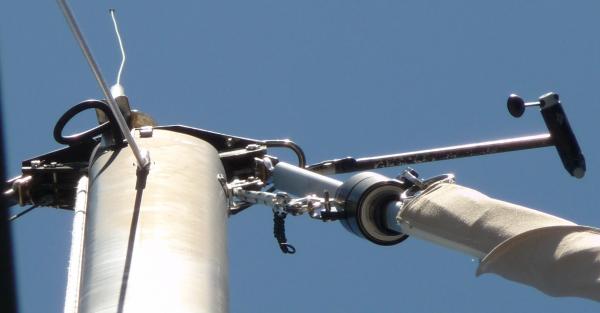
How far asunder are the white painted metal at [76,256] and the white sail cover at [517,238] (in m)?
1.55

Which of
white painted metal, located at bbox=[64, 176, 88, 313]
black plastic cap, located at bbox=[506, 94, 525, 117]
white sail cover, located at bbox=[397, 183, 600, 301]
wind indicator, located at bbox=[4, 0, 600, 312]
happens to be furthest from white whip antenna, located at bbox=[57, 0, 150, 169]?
black plastic cap, located at bbox=[506, 94, 525, 117]

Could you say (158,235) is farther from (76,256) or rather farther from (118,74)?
(118,74)

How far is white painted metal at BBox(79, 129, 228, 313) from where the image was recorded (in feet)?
10.8

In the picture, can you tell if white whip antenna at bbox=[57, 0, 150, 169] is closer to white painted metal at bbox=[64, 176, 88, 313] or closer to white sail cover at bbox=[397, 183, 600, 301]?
white painted metal at bbox=[64, 176, 88, 313]

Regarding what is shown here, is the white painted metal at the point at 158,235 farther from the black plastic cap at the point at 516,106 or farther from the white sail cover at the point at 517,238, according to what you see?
the black plastic cap at the point at 516,106

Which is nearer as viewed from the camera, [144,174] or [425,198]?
[425,198]

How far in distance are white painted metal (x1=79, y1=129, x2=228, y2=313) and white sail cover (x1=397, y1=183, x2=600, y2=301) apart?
100 centimetres

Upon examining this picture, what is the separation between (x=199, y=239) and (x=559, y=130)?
104 inches

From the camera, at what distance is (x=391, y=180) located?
4617mm

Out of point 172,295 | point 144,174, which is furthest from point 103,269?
point 144,174

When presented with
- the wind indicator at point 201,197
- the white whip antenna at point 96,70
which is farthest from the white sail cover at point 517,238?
the white whip antenna at point 96,70

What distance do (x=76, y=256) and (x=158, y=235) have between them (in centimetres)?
53

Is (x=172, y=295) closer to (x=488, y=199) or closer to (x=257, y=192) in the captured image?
(x=488, y=199)

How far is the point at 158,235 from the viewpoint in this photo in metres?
3.80
